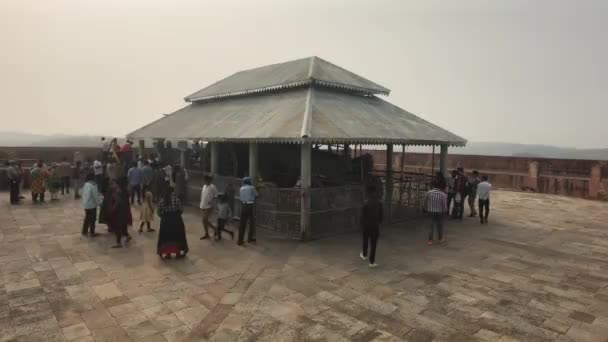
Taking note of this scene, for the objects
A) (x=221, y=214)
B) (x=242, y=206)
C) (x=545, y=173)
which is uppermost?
(x=545, y=173)

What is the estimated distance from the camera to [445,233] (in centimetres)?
1106

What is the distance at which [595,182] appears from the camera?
19281 millimetres

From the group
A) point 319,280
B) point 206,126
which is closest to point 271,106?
point 206,126

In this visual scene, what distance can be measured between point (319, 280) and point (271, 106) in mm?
7426

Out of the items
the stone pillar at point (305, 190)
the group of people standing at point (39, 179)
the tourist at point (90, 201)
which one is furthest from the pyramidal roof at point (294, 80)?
the tourist at point (90, 201)

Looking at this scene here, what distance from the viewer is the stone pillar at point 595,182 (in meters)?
19.1

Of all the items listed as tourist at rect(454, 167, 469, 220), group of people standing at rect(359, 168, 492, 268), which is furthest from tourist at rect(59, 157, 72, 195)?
tourist at rect(454, 167, 469, 220)

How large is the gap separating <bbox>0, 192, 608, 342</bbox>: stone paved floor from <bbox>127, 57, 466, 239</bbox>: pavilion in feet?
8.21

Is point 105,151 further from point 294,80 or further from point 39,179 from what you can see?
point 294,80

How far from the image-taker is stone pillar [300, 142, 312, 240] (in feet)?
31.5

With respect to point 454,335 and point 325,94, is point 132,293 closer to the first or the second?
point 454,335

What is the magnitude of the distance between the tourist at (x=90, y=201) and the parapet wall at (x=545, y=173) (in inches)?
703

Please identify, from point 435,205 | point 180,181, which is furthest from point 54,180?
point 435,205

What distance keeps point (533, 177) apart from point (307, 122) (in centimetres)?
1789
